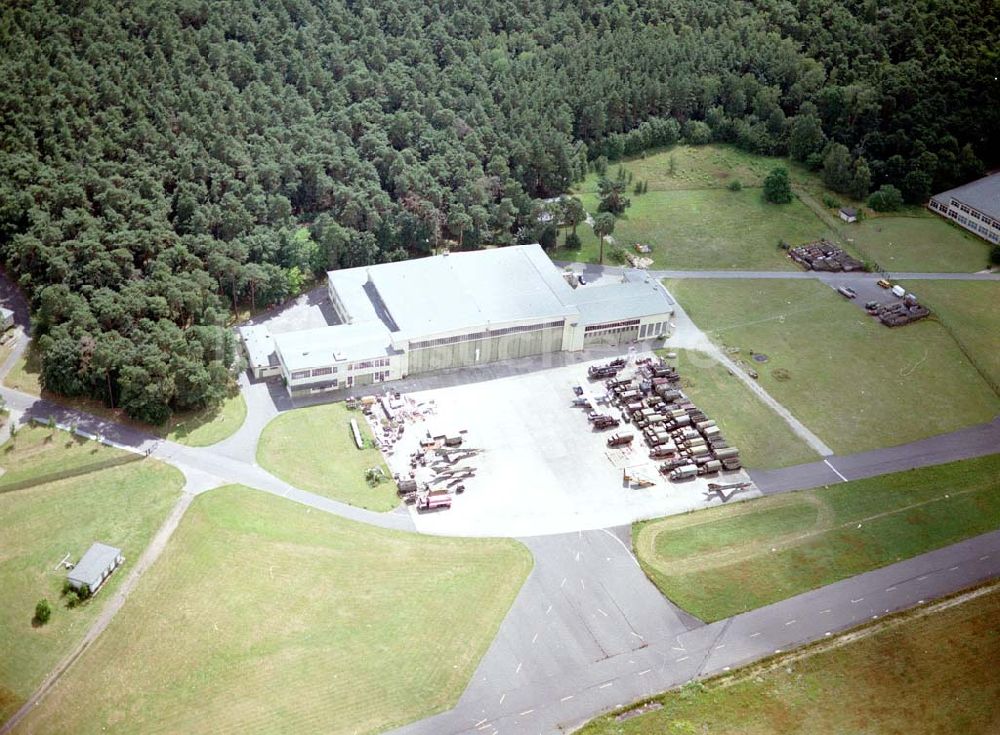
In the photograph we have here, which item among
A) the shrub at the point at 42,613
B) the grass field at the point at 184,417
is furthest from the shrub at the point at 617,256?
the shrub at the point at 42,613

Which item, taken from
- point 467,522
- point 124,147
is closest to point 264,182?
point 124,147

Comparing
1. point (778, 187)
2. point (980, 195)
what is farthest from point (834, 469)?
point (980, 195)

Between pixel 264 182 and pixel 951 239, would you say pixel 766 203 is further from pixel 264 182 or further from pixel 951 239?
pixel 264 182

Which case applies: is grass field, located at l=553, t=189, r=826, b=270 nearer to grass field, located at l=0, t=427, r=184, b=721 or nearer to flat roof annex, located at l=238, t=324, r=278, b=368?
flat roof annex, located at l=238, t=324, r=278, b=368

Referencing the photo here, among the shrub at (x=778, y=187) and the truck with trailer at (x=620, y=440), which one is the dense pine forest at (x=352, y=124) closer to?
the shrub at (x=778, y=187)

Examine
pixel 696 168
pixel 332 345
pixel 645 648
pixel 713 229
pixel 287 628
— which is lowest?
pixel 645 648

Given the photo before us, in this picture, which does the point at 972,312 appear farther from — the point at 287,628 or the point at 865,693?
the point at 287,628
